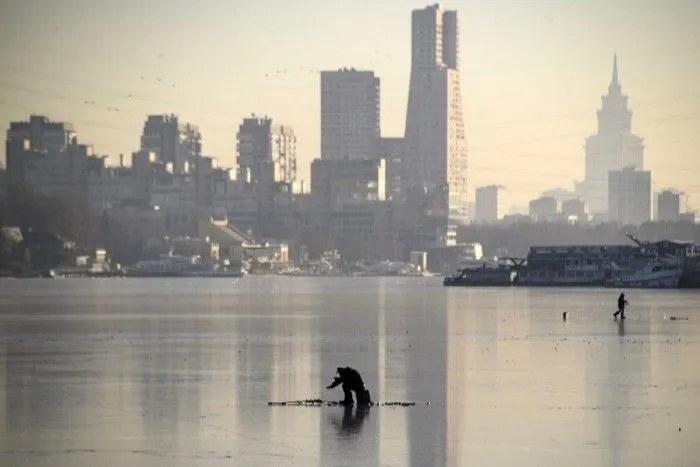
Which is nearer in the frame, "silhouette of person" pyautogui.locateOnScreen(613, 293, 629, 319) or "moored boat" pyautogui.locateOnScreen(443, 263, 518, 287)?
"silhouette of person" pyautogui.locateOnScreen(613, 293, 629, 319)

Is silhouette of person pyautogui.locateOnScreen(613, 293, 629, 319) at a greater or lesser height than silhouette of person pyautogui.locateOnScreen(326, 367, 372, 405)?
greater

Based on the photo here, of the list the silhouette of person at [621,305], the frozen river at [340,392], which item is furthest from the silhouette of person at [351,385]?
the silhouette of person at [621,305]

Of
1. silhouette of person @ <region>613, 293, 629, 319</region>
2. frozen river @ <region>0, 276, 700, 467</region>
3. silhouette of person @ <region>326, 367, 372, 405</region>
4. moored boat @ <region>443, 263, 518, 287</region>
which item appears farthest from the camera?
moored boat @ <region>443, 263, 518, 287</region>

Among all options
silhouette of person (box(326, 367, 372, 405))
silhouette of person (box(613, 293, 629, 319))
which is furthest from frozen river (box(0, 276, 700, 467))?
silhouette of person (box(613, 293, 629, 319))

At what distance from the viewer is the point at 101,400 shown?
39688 millimetres

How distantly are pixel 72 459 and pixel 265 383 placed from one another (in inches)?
498

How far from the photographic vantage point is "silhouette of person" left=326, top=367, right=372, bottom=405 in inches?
1487

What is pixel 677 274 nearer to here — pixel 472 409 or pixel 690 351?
pixel 690 351

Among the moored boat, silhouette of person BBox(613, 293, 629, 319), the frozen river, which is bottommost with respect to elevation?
the frozen river

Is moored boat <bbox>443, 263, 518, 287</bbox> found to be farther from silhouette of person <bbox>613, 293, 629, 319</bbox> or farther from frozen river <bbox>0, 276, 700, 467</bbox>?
frozen river <bbox>0, 276, 700, 467</bbox>

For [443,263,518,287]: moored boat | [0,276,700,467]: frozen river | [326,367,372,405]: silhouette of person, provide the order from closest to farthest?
[0,276,700,467]: frozen river
[326,367,372,405]: silhouette of person
[443,263,518,287]: moored boat

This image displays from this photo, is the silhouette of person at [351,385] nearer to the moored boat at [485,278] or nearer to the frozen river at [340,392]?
the frozen river at [340,392]

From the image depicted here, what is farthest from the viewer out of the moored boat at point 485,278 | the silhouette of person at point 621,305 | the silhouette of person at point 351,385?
the moored boat at point 485,278

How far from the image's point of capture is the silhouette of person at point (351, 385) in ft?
124
